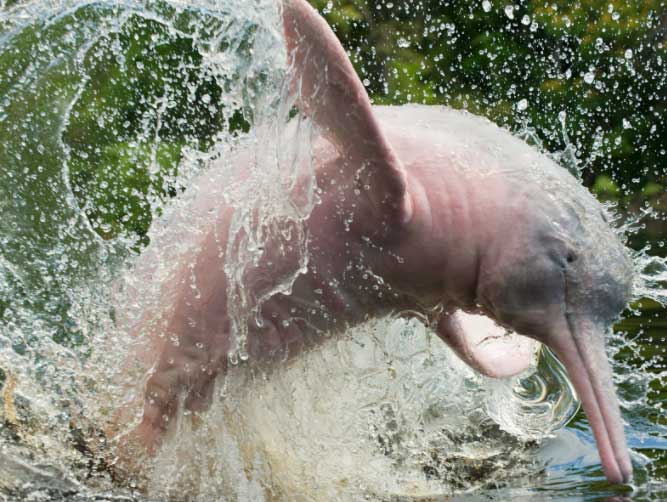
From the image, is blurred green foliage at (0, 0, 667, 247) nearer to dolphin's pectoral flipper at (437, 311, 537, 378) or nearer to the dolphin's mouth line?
dolphin's pectoral flipper at (437, 311, 537, 378)

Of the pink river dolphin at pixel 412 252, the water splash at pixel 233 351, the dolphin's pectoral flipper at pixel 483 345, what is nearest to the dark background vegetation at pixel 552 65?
the water splash at pixel 233 351

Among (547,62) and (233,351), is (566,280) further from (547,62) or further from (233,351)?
(547,62)

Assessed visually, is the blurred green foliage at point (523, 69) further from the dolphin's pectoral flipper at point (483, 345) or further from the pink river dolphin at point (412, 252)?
the pink river dolphin at point (412, 252)

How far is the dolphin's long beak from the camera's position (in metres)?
3.58

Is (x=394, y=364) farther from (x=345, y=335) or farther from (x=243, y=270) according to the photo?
(x=243, y=270)

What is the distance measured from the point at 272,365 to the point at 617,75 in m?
15.3

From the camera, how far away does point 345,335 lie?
4328mm

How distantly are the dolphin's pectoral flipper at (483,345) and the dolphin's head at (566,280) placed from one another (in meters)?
0.97

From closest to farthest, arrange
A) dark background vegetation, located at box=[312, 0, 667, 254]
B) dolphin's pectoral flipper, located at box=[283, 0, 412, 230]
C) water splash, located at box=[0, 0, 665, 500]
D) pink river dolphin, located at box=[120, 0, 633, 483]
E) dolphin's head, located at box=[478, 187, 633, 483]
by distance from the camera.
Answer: dolphin's pectoral flipper, located at box=[283, 0, 412, 230], pink river dolphin, located at box=[120, 0, 633, 483], dolphin's head, located at box=[478, 187, 633, 483], water splash, located at box=[0, 0, 665, 500], dark background vegetation, located at box=[312, 0, 667, 254]

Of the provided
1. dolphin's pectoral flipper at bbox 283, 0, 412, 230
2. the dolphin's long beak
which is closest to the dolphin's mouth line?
the dolphin's long beak

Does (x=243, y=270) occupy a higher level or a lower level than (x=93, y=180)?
higher

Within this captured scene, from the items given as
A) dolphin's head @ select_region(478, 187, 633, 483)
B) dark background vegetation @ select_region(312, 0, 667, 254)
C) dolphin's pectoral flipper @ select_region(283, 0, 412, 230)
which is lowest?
dark background vegetation @ select_region(312, 0, 667, 254)

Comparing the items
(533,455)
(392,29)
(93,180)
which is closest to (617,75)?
(392,29)

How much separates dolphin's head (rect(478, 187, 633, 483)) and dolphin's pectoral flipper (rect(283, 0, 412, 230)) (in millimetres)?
444
